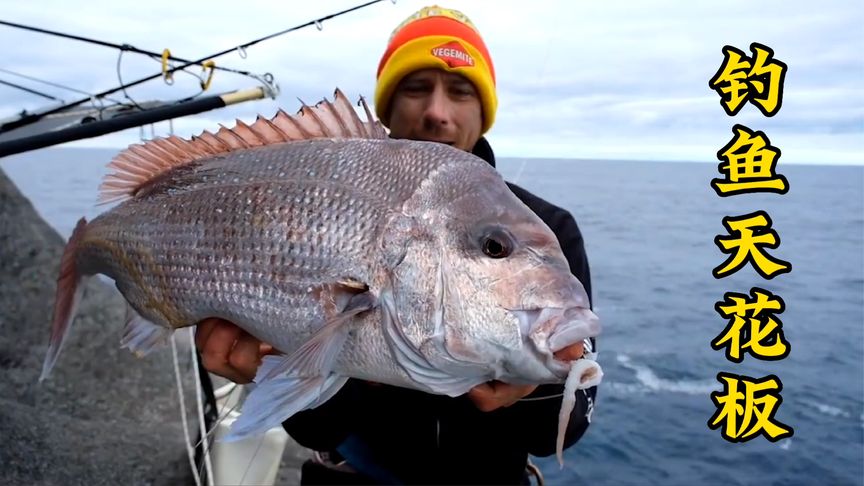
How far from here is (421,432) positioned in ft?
6.84

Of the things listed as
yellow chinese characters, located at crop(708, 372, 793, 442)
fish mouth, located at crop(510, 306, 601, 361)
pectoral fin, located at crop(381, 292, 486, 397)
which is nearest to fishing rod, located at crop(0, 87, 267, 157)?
pectoral fin, located at crop(381, 292, 486, 397)

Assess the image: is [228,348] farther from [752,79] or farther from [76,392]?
[752,79]

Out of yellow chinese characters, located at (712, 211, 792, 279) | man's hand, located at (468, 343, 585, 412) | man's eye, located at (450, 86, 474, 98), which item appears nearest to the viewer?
man's hand, located at (468, 343, 585, 412)

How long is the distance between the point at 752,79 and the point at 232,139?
3683 mm

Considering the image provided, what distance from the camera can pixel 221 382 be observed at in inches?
167

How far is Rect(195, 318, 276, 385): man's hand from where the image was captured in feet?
5.05

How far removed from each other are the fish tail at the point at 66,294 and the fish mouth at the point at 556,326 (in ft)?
4.30

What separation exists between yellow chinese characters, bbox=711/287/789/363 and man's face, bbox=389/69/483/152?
2.14 meters

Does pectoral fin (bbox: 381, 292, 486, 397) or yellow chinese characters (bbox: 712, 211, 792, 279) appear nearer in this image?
pectoral fin (bbox: 381, 292, 486, 397)

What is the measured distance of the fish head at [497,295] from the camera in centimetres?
114

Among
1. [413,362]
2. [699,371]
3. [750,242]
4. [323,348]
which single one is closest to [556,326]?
[413,362]

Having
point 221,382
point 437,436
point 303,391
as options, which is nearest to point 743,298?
point 437,436

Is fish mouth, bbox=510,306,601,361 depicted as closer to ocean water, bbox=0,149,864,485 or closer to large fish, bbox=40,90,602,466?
large fish, bbox=40,90,602,466

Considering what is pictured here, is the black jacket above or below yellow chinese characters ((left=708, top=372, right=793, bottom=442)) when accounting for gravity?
below
